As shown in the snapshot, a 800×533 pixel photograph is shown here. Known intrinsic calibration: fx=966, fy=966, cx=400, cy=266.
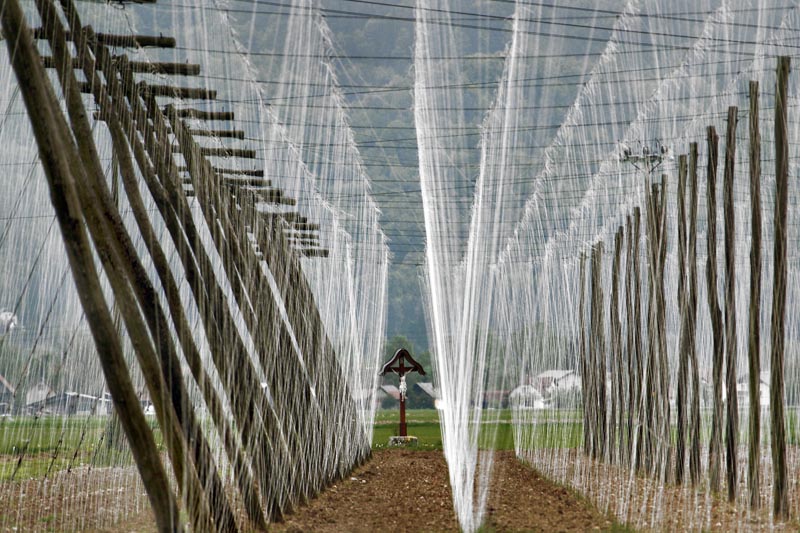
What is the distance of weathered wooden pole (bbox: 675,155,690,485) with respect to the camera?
12.4 metres

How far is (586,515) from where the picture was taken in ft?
33.4

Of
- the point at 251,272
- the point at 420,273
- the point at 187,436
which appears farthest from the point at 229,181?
the point at 420,273

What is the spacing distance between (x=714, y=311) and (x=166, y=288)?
674 cm

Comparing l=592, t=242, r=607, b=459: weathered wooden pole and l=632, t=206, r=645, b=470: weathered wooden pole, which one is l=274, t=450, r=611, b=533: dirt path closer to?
l=632, t=206, r=645, b=470: weathered wooden pole

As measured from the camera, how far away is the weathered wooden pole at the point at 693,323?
472 inches

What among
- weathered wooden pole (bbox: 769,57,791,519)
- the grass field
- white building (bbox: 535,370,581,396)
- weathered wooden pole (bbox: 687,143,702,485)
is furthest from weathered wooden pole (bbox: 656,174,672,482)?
white building (bbox: 535,370,581,396)

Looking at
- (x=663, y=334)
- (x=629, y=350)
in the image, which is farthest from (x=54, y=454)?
(x=629, y=350)

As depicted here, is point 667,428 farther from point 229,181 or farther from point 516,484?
point 229,181

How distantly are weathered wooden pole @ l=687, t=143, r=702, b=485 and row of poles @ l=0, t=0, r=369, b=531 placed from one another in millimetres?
5068

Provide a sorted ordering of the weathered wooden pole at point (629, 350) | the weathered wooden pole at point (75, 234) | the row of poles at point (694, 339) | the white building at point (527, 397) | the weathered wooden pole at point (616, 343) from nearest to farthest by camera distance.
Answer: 1. the weathered wooden pole at point (75, 234)
2. the row of poles at point (694, 339)
3. the weathered wooden pole at point (629, 350)
4. the weathered wooden pole at point (616, 343)
5. the white building at point (527, 397)

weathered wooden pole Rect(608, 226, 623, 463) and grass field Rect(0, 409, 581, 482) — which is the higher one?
weathered wooden pole Rect(608, 226, 623, 463)

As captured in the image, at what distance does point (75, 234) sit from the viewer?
226 inches

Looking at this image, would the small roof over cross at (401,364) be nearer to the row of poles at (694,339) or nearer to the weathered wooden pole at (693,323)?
A: the row of poles at (694,339)

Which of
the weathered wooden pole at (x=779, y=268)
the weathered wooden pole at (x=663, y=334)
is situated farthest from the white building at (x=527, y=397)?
the weathered wooden pole at (x=779, y=268)
